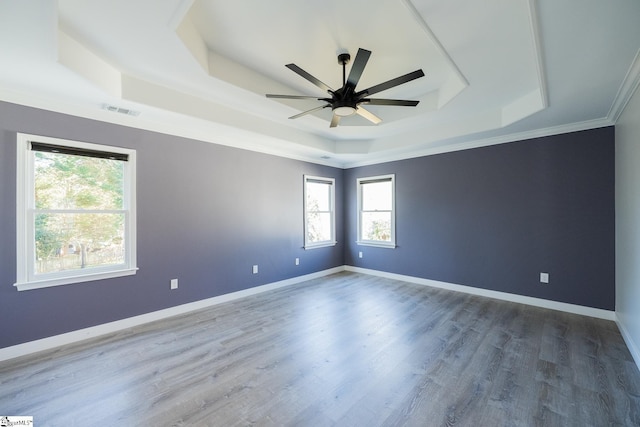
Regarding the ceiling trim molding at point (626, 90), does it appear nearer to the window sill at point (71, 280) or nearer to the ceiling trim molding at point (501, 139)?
the ceiling trim molding at point (501, 139)

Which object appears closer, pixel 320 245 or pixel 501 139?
pixel 501 139

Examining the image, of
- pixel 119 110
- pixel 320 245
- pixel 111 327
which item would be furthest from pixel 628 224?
pixel 111 327

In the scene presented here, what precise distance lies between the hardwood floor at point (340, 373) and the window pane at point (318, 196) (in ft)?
8.26

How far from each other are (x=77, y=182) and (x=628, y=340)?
19.2ft

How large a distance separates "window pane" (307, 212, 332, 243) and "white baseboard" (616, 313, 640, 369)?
432 cm

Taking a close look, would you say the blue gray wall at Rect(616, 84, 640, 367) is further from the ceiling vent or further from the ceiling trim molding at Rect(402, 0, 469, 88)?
the ceiling vent

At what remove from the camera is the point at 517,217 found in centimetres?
396

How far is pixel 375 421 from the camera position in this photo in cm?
173

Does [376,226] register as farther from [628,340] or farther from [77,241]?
[77,241]

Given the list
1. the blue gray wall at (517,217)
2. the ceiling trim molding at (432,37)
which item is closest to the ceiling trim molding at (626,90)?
the blue gray wall at (517,217)

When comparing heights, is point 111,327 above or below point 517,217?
below

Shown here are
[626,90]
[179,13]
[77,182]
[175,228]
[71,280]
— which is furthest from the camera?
[175,228]

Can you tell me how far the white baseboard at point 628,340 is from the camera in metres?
2.33

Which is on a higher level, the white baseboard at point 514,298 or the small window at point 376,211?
the small window at point 376,211
